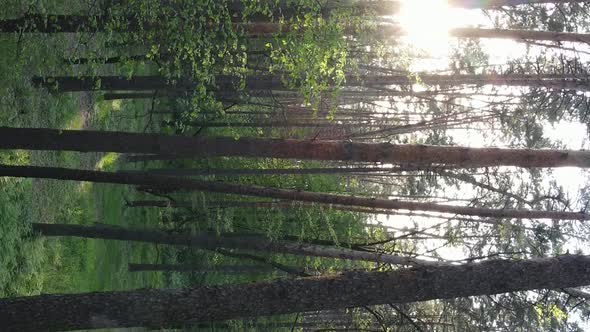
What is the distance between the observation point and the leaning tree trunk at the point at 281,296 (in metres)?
5.79

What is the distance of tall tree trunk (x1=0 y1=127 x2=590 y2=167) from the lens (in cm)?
641

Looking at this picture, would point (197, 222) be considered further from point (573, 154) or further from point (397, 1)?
point (573, 154)

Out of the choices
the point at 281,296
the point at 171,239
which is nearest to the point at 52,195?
the point at 171,239

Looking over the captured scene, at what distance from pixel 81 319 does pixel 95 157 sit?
8.88 metres

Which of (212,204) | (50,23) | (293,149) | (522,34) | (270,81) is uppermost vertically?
(270,81)

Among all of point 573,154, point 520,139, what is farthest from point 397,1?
point 520,139

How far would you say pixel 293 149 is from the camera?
23.0 ft

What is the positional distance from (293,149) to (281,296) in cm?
188

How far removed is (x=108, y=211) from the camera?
49.5 ft

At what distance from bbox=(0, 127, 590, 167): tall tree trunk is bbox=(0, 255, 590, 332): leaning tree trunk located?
1135 millimetres

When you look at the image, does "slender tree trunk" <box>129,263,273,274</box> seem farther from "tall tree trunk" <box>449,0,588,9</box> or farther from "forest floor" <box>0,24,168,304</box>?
"tall tree trunk" <box>449,0,588,9</box>

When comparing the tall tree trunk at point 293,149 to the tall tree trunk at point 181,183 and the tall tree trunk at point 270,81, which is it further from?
the tall tree trunk at point 181,183

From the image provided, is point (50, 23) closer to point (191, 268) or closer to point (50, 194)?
point (50, 194)

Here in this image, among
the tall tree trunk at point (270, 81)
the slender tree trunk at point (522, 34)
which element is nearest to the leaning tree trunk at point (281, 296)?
the tall tree trunk at point (270, 81)
